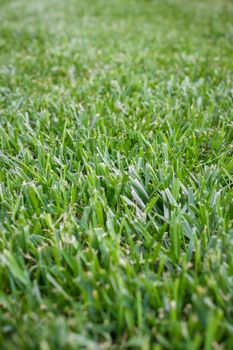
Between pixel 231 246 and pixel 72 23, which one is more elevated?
pixel 72 23

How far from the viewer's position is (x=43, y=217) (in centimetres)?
139

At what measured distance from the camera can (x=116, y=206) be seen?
1560mm

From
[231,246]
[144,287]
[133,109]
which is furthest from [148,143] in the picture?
[144,287]

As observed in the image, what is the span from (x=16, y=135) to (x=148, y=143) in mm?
708

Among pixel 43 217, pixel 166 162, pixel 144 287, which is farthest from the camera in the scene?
pixel 166 162

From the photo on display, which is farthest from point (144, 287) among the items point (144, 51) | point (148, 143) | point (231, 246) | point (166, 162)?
point (144, 51)

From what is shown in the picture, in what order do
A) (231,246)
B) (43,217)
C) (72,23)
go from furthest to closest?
(72,23)
(43,217)
(231,246)

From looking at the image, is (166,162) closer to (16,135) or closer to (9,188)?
(9,188)

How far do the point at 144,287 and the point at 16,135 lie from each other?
125 centimetres

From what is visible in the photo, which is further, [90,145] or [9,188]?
[90,145]

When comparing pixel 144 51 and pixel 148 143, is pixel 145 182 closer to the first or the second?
pixel 148 143

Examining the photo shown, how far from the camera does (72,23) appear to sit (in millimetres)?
5242

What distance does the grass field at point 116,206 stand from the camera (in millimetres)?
1023

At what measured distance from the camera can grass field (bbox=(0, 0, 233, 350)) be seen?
1023 mm
